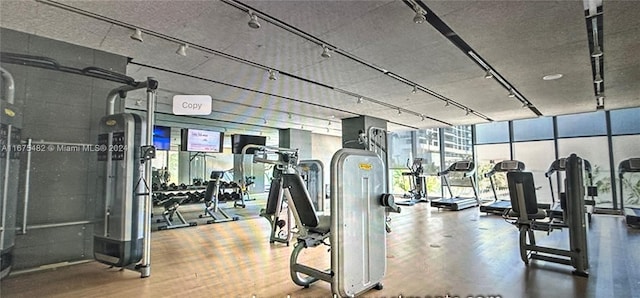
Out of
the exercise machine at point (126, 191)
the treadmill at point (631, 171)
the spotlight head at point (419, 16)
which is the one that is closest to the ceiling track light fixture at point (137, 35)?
the exercise machine at point (126, 191)

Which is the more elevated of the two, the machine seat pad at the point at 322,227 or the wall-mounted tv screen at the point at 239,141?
the wall-mounted tv screen at the point at 239,141

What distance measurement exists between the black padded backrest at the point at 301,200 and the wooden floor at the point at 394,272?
0.65 metres

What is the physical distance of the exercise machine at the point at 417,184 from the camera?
9.60 metres

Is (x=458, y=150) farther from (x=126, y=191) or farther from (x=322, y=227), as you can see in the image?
(x=126, y=191)

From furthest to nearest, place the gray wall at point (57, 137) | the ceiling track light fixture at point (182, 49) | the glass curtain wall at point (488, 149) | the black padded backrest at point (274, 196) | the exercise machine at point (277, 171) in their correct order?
the glass curtain wall at point (488, 149)
the black padded backrest at point (274, 196)
the exercise machine at point (277, 171)
the ceiling track light fixture at point (182, 49)
the gray wall at point (57, 137)

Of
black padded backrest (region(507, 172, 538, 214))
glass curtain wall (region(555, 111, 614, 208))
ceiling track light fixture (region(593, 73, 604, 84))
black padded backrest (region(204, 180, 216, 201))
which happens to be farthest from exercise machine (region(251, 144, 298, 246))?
glass curtain wall (region(555, 111, 614, 208))

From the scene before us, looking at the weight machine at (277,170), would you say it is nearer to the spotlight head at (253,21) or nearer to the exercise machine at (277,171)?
the exercise machine at (277,171)

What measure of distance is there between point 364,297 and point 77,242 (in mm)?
3298

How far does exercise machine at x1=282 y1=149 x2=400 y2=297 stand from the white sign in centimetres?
401

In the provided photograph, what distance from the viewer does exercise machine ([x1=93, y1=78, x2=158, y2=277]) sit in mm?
3350

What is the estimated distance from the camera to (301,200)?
2.91m

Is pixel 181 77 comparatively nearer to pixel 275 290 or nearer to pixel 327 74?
pixel 327 74

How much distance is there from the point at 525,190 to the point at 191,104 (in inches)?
240

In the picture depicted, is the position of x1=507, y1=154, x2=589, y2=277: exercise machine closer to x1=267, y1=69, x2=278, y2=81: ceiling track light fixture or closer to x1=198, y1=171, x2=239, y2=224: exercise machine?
x1=267, y1=69, x2=278, y2=81: ceiling track light fixture
